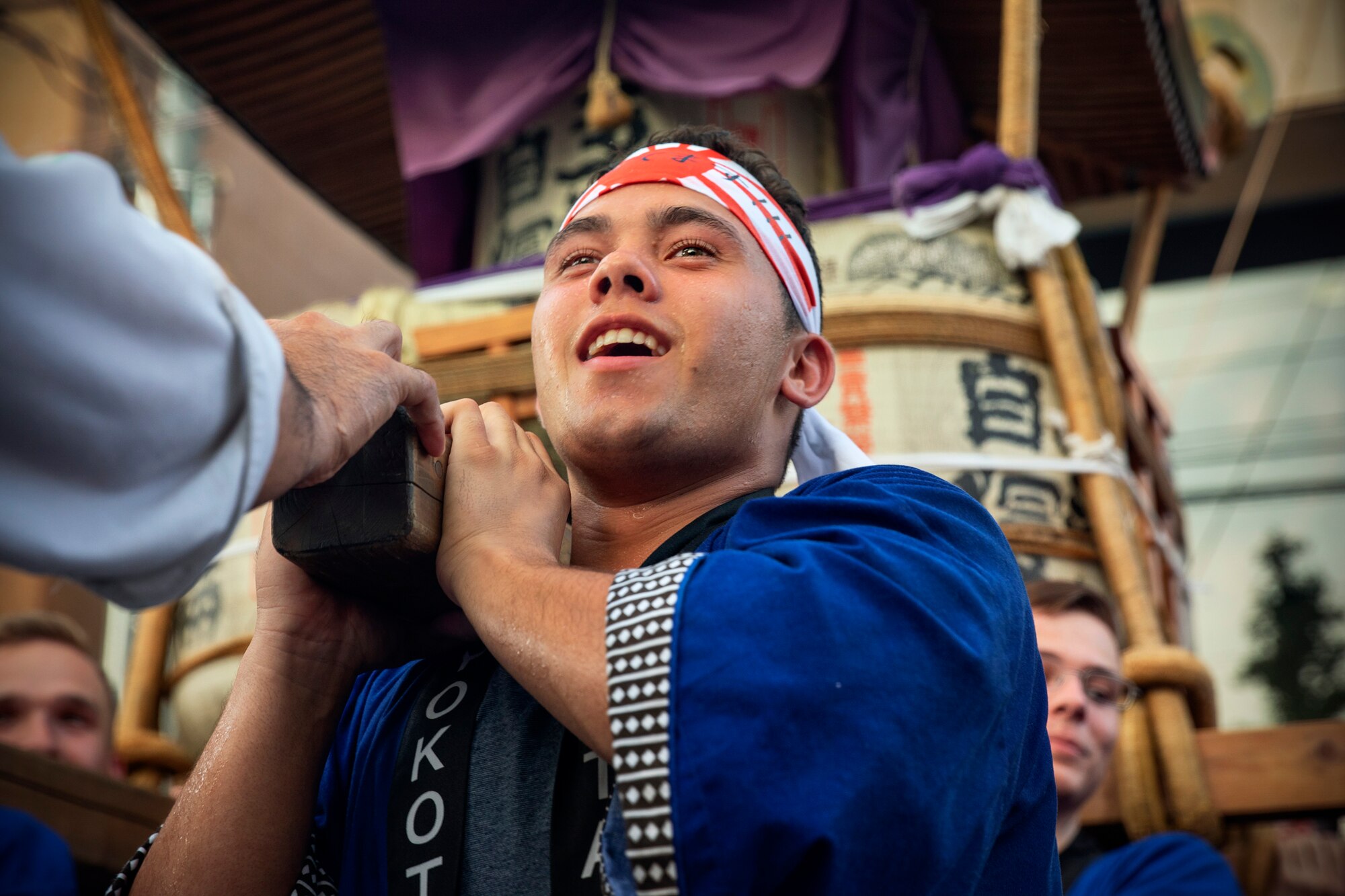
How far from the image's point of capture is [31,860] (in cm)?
264

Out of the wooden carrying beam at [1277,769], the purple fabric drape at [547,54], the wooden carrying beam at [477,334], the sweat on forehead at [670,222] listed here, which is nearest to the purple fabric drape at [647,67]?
the purple fabric drape at [547,54]

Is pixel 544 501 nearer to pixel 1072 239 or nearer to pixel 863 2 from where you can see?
pixel 1072 239

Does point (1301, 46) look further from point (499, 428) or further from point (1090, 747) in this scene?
point (499, 428)

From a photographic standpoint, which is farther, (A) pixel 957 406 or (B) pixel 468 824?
(A) pixel 957 406

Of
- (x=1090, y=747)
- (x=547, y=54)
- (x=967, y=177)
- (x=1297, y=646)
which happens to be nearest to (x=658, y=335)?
(x=1090, y=747)

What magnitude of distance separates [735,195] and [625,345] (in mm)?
374

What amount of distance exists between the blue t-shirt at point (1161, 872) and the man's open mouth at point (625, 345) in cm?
200

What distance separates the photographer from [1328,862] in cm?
377

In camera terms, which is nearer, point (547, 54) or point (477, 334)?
point (477, 334)

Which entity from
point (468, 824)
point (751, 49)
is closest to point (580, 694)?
point (468, 824)

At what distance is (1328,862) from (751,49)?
334 centimetres

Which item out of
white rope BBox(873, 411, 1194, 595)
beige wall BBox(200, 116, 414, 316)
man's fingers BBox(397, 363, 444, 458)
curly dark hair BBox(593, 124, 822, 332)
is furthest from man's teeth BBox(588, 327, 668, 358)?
beige wall BBox(200, 116, 414, 316)

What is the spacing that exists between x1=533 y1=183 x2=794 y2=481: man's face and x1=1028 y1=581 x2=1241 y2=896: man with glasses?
1.49 meters

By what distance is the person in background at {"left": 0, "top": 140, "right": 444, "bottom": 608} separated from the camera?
1011 mm
